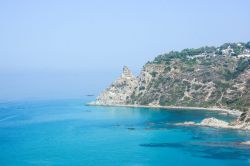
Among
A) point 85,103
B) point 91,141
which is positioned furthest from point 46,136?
point 85,103

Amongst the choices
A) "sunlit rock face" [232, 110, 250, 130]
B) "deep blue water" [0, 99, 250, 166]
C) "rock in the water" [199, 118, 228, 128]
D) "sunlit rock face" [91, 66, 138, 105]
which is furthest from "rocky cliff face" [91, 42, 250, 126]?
"sunlit rock face" [232, 110, 250, 130]

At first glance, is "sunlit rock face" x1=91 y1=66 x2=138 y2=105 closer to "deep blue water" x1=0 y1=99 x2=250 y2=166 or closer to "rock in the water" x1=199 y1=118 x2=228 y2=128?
"deep blue water" x1=0 y1=99 x2=250 y2=166

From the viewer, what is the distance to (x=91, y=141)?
79.6 meters

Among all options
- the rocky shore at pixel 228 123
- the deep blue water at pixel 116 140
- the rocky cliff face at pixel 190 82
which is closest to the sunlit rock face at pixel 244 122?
the rocky shore at pixel 228 123

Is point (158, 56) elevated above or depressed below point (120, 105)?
above

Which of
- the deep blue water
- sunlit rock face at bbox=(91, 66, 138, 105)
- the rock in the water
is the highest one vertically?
sunlit rock face at bbox=(91, 66, 138, 105)

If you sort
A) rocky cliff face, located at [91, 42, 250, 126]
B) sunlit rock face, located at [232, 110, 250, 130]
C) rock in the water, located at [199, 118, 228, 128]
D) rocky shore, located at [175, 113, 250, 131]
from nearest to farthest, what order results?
1. sunlit rock face, located at [232, 110, 250, 130]
2. rocky shore, located at [175, 113, 250, 131]
3. rock in the water, located at [199, 118, 228, 128]
4. rocky cliff face, located at [91, 42, 250, 126]

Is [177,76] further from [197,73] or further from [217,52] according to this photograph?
[217,52]

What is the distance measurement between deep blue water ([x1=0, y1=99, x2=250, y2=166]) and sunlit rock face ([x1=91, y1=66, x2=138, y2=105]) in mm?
15032

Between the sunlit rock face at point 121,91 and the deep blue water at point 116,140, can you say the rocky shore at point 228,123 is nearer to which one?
the deep blue water at point 116,140

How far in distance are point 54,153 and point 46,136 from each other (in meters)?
14.8

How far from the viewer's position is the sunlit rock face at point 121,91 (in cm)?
13388

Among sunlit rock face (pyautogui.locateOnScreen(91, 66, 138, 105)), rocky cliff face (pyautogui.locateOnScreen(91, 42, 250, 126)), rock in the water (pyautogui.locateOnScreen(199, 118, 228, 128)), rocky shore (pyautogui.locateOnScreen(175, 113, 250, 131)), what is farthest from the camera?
sunlit rock face (pyautogui.locateOnScreen(91, 66, 138, 105))

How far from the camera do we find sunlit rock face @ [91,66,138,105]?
134m
